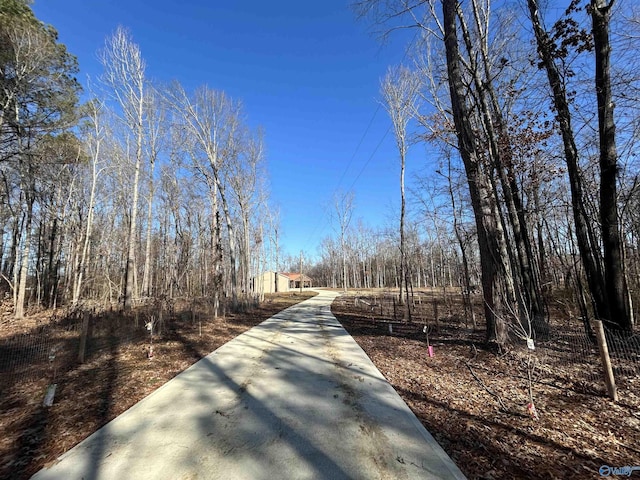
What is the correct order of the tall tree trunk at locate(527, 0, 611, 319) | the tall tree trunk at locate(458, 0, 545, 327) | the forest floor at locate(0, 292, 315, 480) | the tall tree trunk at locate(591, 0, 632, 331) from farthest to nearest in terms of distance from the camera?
the tall tree trunk at locate(458, 0, 545, 327)
the tall tree trunk at locate(527, 0, 611, 319)
the tall tree trunk at locate(591, 0, 632, 331)
the forest floor at locate(0, 292, 315, 480)

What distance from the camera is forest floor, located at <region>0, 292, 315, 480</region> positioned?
2.95 metres

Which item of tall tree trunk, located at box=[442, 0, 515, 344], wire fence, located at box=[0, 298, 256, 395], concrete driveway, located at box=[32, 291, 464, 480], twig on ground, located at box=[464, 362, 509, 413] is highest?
tall tree trunk, located at box=[442, 0, 515, 344]

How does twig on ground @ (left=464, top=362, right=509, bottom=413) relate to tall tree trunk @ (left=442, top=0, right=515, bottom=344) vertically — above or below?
below

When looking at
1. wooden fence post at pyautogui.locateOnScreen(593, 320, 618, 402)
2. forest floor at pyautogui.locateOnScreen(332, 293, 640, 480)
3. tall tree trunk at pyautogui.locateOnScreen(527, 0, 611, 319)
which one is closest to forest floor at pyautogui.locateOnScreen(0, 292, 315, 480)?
forest floor at pyautogui.locateOnScreen(332, 293, 640, 480)

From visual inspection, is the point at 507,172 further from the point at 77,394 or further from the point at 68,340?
the point at 68,340

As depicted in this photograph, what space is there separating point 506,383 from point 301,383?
3.19 metres

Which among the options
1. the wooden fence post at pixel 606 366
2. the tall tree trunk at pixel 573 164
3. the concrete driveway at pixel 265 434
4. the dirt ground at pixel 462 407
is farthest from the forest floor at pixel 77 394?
the tall tree trunk at pixel 573 164

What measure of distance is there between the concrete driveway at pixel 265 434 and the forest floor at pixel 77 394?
279 millimetres

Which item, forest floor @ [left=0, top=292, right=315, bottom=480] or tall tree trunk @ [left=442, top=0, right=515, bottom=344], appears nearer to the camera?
forest floor @ [left=0, top=292, right=315, bottom=480]

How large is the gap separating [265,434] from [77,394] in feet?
11.0

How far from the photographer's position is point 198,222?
2552cm

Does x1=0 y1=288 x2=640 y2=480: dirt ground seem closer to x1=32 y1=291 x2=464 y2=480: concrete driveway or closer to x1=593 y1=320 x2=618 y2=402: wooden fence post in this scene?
x1=593 y1=320 x2=618 y2=402: wooden fence post

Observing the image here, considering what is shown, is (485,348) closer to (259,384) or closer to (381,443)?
(381,443)

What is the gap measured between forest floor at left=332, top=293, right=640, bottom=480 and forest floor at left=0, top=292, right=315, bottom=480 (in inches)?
157
